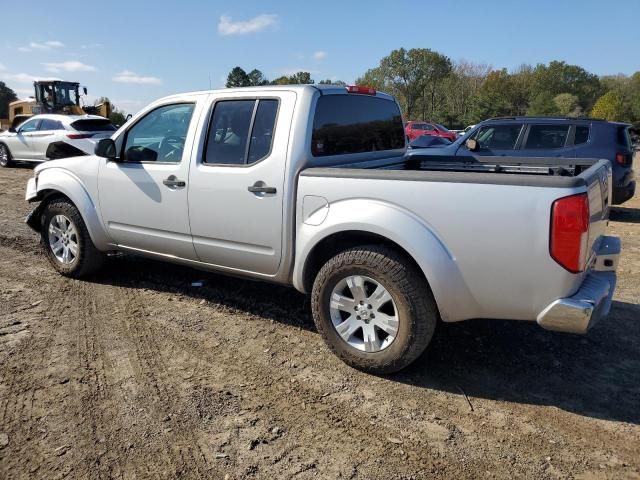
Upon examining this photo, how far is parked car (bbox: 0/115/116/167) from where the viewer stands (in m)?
13.7

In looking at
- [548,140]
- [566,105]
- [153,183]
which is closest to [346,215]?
[153,183]

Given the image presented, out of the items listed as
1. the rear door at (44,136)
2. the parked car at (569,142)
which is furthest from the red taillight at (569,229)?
the rear door at (44,136)

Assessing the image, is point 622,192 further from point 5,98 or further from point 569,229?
point 5,98

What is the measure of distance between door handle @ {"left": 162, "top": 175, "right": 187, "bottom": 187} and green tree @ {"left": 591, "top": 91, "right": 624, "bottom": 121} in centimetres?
5756

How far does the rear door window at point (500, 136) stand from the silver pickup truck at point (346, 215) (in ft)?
15.3

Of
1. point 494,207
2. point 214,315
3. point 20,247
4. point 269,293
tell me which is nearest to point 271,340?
point 214,315

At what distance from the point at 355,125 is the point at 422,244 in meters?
1.56

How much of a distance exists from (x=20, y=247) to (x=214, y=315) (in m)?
3.68

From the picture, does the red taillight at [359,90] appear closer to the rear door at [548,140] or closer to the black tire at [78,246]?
the black tire at [78,246]

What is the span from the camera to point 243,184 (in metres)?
3.84

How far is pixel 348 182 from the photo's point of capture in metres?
3.39

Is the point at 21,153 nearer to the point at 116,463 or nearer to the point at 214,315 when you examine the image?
the point at 214,315

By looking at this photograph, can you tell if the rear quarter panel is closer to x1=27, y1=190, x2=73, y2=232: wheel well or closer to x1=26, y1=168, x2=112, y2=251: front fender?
x1=26, y1=168, x2=112, y2=251: front fender

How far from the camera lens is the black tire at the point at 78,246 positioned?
16.6 ft
